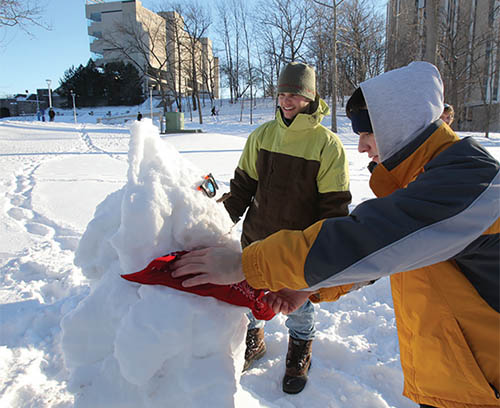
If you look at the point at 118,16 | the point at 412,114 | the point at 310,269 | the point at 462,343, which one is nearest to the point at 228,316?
the point at 310,269

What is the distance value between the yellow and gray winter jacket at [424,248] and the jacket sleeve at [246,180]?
134cm

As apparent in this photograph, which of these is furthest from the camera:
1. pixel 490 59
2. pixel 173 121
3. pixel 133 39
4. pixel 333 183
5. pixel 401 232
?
pixel 133 39

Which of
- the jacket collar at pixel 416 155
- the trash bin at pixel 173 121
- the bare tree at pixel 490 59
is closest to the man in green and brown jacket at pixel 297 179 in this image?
the jacket collar at pixel 416 155

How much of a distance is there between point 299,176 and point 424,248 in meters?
1.40

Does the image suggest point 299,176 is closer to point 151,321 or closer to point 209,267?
point 209,267

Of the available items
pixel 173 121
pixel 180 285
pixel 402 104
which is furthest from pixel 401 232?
pixel 173 121

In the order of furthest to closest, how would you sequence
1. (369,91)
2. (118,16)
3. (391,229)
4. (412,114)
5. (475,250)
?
(118,16) < (369,91) < (412,114) < (475,250) < (391,229)

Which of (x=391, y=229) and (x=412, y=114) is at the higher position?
(x=412, y=114)

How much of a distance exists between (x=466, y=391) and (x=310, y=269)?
65 cm

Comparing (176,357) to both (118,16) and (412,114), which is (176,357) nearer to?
(412,114)

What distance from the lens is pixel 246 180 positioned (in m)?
2.55

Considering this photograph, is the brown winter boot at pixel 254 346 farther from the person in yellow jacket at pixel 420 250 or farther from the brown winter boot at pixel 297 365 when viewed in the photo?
the person in yellow jacket at pixel 420 250

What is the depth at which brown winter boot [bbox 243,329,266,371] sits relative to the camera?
2328mm

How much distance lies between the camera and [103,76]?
45438 mm
